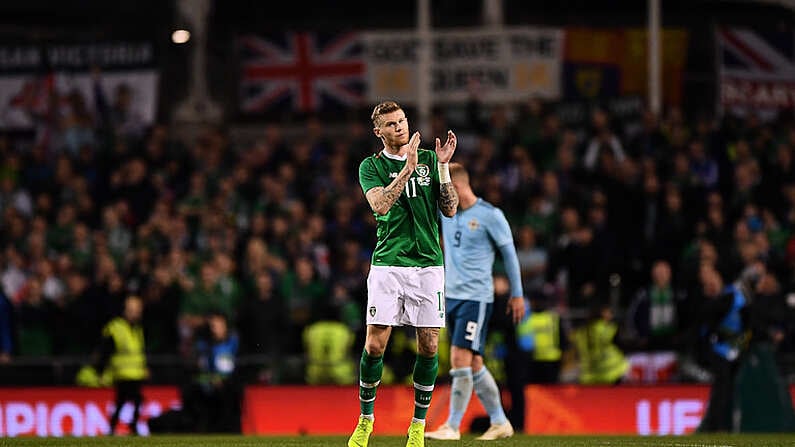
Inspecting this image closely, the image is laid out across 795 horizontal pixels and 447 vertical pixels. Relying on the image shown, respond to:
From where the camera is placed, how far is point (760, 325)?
17.5m

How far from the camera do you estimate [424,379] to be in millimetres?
11617

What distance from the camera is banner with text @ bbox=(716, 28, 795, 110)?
24.8 metres

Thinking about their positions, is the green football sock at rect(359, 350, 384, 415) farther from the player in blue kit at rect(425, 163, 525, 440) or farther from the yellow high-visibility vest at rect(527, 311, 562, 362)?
the yellow high-visibility vest at rect(527, 311, 562, 362)

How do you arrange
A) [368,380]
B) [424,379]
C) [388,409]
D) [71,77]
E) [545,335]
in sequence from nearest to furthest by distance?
[368,380] < [424,379] < [545,335] < [388,409] < [71,77]

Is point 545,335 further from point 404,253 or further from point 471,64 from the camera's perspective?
point 404,253

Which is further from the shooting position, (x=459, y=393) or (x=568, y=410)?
(x=568, y=410)

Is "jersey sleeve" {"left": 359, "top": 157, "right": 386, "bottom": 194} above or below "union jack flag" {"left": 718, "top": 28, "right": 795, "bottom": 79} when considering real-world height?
below

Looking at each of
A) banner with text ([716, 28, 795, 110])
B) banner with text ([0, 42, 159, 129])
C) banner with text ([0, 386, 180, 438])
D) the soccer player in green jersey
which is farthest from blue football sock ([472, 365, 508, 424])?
banner with text ([0, 42, 159, 129])

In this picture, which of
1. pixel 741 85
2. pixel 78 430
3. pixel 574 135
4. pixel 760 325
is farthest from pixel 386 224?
pixel 741 85

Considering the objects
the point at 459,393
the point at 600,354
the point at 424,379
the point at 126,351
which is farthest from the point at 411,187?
the point at 600,354

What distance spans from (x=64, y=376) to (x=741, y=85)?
11.2 m

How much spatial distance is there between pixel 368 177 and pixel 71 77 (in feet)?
50.0

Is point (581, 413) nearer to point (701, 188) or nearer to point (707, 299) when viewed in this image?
point (707, 299)

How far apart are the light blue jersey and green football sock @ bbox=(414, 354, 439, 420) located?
224cm
